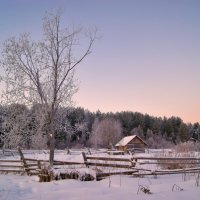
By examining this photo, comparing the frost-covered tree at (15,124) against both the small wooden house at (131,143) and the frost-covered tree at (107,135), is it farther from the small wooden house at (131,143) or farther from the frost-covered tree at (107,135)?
the frost-covered tree at (107,135)

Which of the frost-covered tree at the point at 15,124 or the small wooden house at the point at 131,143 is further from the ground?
the frost-covered tree at the point at 15,124

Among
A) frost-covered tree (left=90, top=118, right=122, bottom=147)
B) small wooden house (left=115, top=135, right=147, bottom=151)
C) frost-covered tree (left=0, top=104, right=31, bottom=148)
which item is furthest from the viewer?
frost-covered tree (left=90, top=118, right=122, bottom=147)

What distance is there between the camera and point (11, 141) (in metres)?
18.8

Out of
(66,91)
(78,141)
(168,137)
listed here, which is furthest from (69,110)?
(168,137)

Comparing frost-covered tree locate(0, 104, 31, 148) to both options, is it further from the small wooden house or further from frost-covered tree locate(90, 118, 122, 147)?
frost-covered tree locate(90, 118, 122, 147)

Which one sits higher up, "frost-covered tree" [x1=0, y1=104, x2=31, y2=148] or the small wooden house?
"frost-covered tree" [x1=0, y1=104, x2=31, y2=148]

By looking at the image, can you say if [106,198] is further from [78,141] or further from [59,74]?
[78,141]

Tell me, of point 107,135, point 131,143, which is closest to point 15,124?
point 131,143

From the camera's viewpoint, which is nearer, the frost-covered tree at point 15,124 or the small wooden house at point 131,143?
the frost-covered tree at point 15,124

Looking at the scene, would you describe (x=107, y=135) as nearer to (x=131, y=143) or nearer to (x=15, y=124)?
(x=131, y=143)

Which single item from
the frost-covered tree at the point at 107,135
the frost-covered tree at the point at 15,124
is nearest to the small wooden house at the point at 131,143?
the frost-covered tree at the point at 107,135

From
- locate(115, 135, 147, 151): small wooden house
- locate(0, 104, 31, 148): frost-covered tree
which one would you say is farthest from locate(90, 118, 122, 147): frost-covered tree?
locate(0, 104, 31, 148): frost-covered tree

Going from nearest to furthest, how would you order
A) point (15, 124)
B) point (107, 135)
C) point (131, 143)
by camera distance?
point (15, 124) → point (131, 143) → point (107, 135)

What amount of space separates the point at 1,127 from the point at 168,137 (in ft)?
325
